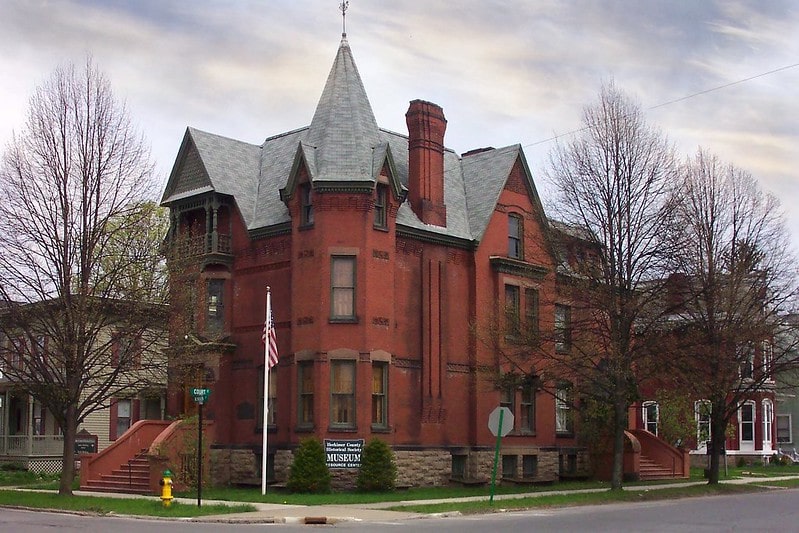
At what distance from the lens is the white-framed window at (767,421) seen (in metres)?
63.3

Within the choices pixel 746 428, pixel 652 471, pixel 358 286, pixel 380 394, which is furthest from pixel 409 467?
pixel 746 428

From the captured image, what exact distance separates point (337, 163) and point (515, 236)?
399 inches

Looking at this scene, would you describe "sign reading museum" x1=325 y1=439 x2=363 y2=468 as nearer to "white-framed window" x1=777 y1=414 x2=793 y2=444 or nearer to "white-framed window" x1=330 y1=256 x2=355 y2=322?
"white-framed window" x1=330 y1=256 x2=355 y2=322

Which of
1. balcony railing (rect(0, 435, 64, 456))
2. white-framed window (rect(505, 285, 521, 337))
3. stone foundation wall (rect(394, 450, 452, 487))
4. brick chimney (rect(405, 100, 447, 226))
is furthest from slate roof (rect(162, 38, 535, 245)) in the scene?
balcony railing (rect(0, 435, 64, 456))

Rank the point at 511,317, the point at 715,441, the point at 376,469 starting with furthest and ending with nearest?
the point at 715,441 → the point at 511,317 → the point at 376,469

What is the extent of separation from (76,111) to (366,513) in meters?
16.0

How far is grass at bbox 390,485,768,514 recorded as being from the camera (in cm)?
2782

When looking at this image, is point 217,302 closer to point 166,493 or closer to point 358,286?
point 358,286

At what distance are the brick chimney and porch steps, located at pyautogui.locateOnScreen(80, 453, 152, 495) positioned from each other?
14140 mm

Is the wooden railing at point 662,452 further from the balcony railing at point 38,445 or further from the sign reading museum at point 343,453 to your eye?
the balcony railing at point 38,445

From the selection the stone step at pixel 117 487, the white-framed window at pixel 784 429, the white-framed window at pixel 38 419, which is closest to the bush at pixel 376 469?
the stone step at pixel 117 487

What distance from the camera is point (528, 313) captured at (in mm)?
40094

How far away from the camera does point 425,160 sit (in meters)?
38.8

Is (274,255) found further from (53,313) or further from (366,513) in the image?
(366,513)
